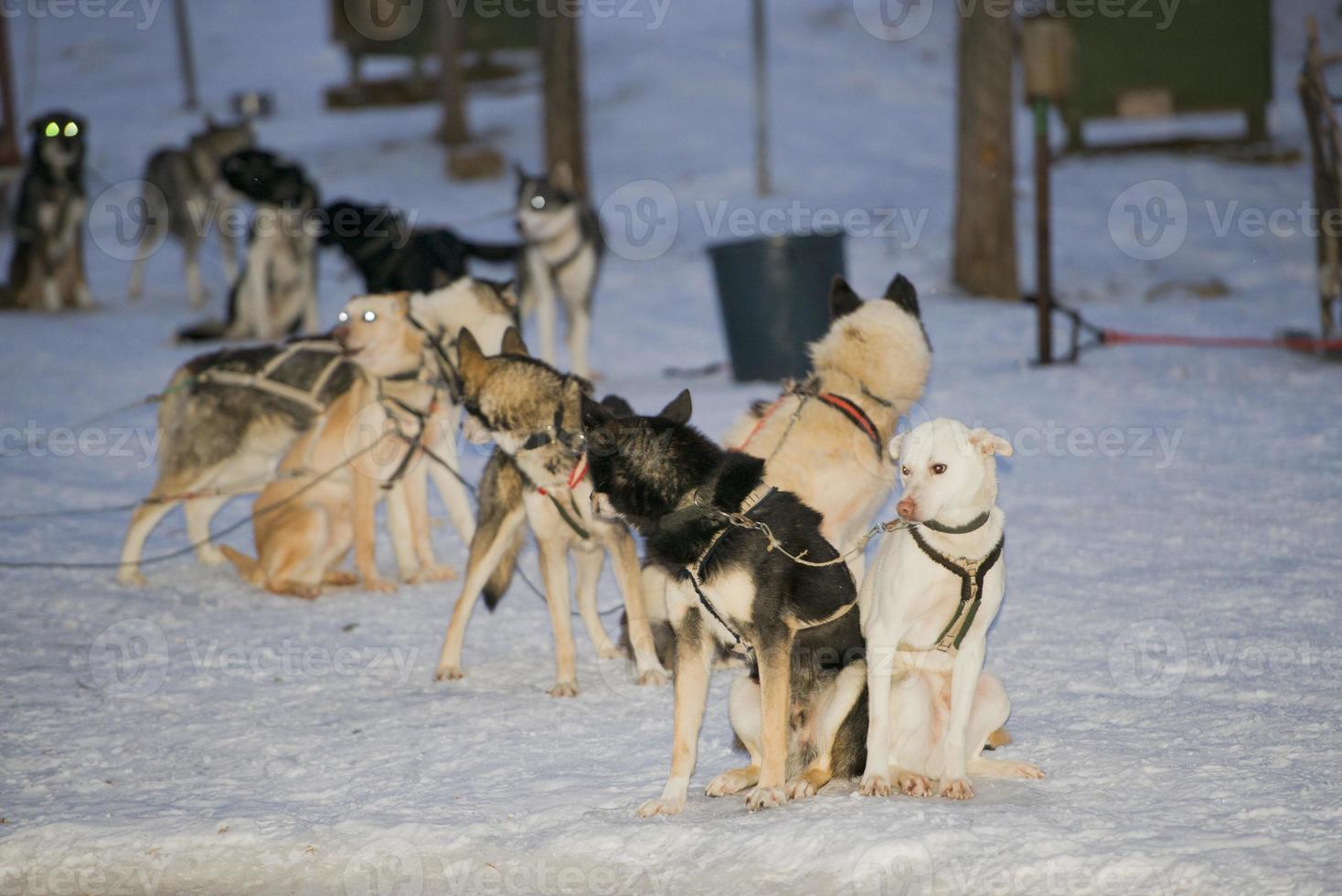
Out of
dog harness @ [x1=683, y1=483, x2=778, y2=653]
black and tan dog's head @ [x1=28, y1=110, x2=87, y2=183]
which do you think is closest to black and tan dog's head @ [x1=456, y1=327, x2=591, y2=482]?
dog harness @ [x1=683, y1=483, x2=778, y2=653]

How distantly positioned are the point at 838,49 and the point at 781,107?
11.4ft

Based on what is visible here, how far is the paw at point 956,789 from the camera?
3596 millimetres

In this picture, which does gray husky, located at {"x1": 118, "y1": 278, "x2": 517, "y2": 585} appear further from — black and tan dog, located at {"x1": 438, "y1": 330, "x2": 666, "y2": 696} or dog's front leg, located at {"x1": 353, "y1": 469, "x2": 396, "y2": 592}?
black and tan dog, located at {"x1": 438, "y1": 330, "x2": 666, "y2": 696}

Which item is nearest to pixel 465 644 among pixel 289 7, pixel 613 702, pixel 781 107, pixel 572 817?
pixel 613 702

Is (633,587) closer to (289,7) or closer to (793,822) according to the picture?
(793,822)

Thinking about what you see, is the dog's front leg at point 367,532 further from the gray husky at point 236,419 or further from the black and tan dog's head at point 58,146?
the black and tan dog's head at point 58,146

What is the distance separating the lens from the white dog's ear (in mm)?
3523

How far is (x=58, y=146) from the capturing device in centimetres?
1334

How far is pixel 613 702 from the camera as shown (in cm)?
484

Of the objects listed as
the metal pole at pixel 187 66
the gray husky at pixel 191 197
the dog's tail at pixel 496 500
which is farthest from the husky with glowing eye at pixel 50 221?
the metal pole at pixel 187 66

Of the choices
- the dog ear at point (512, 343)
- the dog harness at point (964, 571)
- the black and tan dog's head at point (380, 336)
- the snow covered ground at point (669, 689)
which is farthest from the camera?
the black and tan dog's head at point (380, 336)

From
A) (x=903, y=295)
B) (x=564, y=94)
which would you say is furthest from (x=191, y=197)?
(x=903, y=295)

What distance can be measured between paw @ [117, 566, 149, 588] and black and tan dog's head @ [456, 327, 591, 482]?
2.52 meters

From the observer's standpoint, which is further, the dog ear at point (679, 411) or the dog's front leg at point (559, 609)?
the dog's front leg at point (559, 609)
